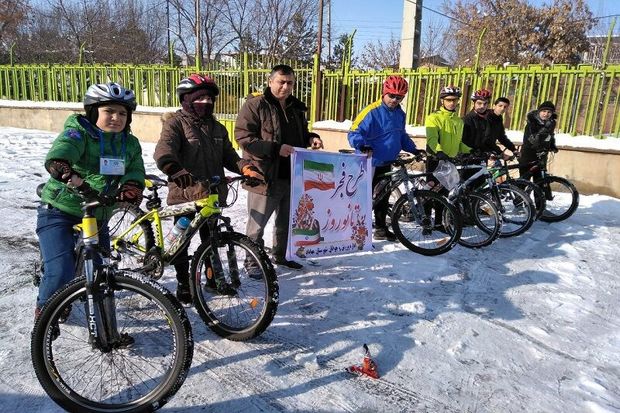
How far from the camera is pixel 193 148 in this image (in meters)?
3.42

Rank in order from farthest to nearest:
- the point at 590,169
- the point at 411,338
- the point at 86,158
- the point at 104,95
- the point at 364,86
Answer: the point at 364,86 < the point at 590,169 < the point at 411,338 < the point at 86,158 < the point at 104,95

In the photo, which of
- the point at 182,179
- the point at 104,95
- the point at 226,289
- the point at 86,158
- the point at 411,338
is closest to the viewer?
the point at 104,95

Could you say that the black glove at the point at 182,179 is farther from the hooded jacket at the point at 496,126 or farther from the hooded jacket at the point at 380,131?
the hooded jacket at the point at 496,126

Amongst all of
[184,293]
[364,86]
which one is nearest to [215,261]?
[184,293]

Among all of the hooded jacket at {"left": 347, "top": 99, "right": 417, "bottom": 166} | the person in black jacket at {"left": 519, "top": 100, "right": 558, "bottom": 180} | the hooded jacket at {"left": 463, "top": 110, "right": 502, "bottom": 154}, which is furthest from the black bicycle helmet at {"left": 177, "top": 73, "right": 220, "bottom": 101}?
the person in black jacket at {"left": 519, "top": 100, "right": 558, "bottom": 180}

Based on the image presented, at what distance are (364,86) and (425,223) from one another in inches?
251

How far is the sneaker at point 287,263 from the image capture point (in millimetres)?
4489

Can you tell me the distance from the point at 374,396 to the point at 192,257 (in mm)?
1587

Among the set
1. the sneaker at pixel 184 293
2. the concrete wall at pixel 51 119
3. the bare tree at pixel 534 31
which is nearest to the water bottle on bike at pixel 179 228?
the sneaker at pixel 184 293

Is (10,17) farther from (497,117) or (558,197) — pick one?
(558,197)

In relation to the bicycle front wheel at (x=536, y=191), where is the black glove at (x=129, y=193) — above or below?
above

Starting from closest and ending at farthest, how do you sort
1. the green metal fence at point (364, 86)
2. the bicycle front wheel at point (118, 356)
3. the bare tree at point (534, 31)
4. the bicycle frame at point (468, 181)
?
the bicycle front wheel at point (118, 356) < the bicycle frame at point (468, 181) < the green metal fence at point (364, 86) < the bare tree at point (534, 31)

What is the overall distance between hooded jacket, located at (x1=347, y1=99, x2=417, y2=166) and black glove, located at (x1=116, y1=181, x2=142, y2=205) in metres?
2.85

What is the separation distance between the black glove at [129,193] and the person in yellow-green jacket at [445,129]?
3.84 metres
